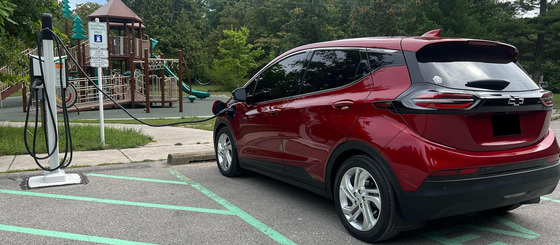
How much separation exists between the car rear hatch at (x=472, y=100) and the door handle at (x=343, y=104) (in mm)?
478

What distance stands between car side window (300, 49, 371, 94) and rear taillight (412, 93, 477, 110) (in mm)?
701

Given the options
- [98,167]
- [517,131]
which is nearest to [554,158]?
[517,131]

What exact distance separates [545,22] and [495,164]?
3515 cm

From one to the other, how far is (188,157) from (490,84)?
16.1ft

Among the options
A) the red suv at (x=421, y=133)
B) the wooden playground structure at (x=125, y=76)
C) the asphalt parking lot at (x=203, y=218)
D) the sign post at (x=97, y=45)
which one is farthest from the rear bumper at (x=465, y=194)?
the wooden playground structure at (x=125, y=76)

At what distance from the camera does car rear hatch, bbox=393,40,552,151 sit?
302cm

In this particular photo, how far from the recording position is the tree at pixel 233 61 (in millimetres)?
43469

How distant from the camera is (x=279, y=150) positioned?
4555mm

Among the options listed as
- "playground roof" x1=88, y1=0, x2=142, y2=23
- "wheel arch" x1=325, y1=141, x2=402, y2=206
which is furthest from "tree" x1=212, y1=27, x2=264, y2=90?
"wheel arch" x1=325, y1=141, x2=402, y2=206

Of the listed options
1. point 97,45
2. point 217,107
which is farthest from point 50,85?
point 97,45

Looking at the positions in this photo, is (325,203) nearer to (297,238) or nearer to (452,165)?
(297,238)

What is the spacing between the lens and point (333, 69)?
4.01 meters

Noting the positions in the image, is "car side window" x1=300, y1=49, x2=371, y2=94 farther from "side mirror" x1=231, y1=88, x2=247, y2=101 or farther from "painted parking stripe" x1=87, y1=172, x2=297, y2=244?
"painted parking stripe" x1=87, y1=172, x2=297, y2=244

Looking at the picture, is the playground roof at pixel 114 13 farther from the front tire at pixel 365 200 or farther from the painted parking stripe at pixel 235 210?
the front tire at pixel 365 200
